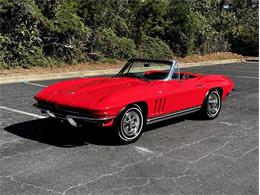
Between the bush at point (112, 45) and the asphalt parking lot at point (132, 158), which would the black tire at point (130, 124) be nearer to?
the asphalt parking lot at point (132, 158)

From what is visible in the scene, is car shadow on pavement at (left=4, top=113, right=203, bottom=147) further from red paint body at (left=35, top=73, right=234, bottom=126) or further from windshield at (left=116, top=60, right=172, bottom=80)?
windshield at (left=116, top=60, right=172, bottom=80)

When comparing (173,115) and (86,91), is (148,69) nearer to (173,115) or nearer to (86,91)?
(173,115)

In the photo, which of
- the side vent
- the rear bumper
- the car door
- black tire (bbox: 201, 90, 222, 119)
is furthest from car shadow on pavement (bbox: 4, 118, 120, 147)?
black tire (bbox: 201, 90, 222, 119)

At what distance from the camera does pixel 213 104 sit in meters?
7.77

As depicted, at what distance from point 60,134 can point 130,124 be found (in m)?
1.20

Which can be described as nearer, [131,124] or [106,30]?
[131,124]

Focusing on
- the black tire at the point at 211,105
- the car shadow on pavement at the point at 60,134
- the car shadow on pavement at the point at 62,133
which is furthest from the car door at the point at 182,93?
the car shadow on pavement at the point at 60,134

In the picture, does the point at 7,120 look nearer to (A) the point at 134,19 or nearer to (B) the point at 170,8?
(A) the point at 134,19

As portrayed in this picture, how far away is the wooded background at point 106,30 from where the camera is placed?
14.9 metres

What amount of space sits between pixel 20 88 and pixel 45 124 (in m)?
4.45

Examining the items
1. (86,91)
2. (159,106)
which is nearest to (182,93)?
(159,106)

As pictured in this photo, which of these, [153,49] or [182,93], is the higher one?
[153,49]

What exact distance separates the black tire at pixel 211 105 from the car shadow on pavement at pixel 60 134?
85.0 inches

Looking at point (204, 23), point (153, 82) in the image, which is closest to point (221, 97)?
point (153, 82)
